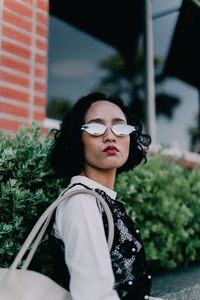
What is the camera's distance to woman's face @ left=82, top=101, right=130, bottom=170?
1.76 metres

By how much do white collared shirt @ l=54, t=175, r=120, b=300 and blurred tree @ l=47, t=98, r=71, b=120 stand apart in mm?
6256

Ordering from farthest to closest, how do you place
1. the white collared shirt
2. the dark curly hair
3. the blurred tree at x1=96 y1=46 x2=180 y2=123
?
the blurred tree at x1=96 y1=46 x2=180 y2=123, the dark curly hair, the white collared shirt

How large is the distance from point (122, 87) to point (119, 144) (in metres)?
7.66

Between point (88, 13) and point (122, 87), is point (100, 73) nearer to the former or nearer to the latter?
point (122, 87)

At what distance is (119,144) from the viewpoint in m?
1.80

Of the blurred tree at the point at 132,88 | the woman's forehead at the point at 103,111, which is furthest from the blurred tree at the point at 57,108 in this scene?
the woman's forehead at the point at 103,111

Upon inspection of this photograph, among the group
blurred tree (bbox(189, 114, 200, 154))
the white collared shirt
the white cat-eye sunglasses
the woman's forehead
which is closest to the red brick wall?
the woman's forehead

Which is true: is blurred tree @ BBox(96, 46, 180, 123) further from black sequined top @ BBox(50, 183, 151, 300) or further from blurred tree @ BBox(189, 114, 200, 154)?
black sequined top @ BBox(50, 183, 151, 300)

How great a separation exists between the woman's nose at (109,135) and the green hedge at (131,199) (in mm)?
519

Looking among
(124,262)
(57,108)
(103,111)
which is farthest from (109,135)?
(57,108)

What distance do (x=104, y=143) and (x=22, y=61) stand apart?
161 cm

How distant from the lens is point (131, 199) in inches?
116

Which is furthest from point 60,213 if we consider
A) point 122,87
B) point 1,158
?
point 122,87

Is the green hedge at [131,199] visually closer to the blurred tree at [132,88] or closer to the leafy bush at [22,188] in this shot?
the leafy bush at [22,188]
